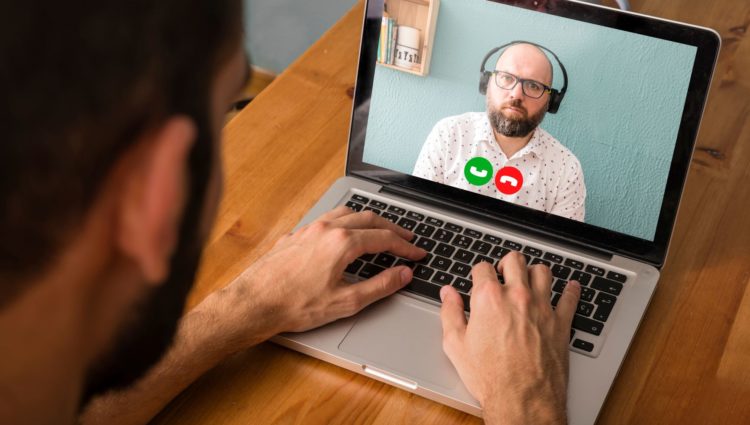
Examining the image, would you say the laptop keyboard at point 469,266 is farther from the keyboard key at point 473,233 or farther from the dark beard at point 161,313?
→ the dark beard at point 161,313

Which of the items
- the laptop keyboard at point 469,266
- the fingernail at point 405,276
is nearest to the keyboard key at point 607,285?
the laptop keyboard at point 469,266

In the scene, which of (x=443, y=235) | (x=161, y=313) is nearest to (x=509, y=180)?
(x=443, y=235)

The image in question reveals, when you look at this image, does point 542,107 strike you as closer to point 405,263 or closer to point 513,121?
point 513,121

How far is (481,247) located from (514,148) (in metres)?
0.12

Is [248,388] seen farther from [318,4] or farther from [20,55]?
[318,4]

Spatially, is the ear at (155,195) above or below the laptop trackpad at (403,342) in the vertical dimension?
above

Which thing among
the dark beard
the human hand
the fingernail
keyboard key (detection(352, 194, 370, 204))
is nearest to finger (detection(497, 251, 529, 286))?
the human hand

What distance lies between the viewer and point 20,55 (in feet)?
1.23

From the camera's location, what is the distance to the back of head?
378mm

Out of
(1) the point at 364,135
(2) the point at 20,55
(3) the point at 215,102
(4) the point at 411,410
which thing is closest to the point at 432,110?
(1) the point at 364,135

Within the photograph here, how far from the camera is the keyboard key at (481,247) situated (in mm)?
1094

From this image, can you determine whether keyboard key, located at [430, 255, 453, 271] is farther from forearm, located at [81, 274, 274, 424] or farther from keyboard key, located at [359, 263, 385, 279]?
forearm, located at [81, 274, 274, 424]

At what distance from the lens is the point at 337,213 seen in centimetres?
110

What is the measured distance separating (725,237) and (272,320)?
57 centimetres
